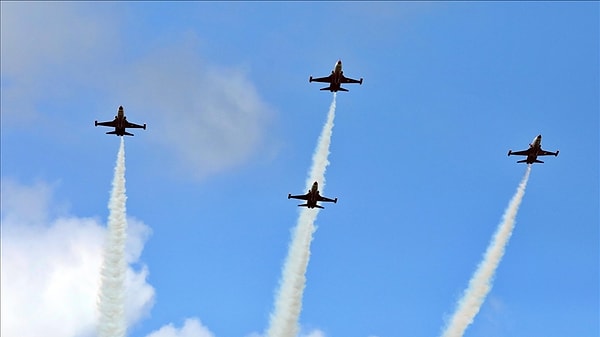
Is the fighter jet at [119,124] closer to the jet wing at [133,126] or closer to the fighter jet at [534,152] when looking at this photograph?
the jet wing at [133,126]

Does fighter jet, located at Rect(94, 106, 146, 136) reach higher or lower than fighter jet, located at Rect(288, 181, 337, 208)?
higher

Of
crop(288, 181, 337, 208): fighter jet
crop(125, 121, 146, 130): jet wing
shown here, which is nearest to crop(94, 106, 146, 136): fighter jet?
crop(125, 121, 146, 130): jet wing

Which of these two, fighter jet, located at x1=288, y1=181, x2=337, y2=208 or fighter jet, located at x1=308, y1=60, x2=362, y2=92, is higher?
fighter jet, located at x1=308, y1=60, x2=362, y2=92

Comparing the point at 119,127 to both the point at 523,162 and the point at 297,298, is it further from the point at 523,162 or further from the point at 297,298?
the point at 523,162

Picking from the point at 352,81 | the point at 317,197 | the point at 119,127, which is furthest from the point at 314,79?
the point at 119,127

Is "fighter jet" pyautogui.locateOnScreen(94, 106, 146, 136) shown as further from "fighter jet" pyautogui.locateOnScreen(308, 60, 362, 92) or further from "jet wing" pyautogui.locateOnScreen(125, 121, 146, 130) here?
"fighter jet" pyautogui.locateOnScreen(308, 60, 362, 92)

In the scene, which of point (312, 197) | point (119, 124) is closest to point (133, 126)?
point (119, 124)

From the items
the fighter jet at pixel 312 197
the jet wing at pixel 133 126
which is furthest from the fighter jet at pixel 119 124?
the fighter jet at pixel 312 197

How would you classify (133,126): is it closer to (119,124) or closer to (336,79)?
(119,124)

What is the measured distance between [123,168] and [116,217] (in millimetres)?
7962

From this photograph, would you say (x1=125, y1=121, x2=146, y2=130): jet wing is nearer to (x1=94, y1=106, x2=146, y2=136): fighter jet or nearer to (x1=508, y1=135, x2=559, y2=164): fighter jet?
(x1=94, y1=106, x2=146, y2=136): fighter jet

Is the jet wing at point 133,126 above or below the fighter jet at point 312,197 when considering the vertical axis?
above

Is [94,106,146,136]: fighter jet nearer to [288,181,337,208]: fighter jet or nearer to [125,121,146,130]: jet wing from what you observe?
[125,121,146,130]: jet wing

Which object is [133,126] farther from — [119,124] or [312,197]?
[312,197]
